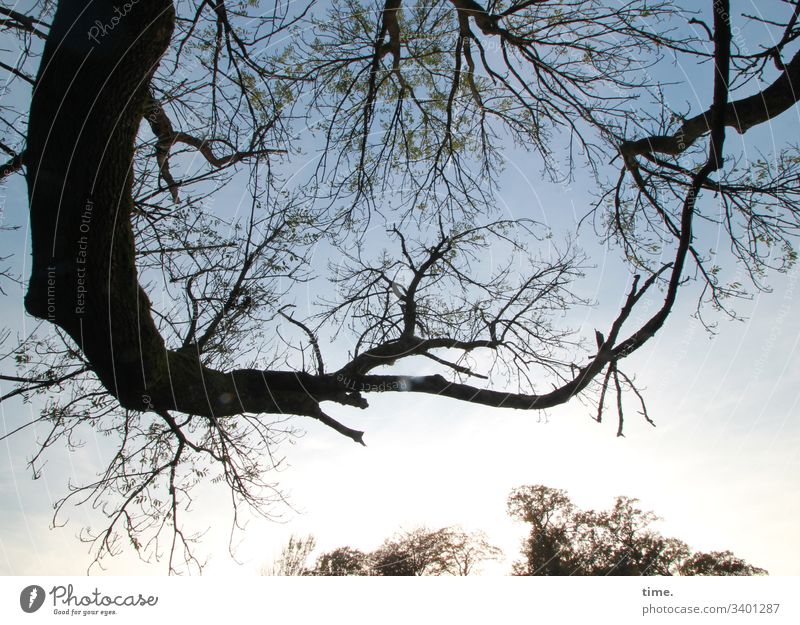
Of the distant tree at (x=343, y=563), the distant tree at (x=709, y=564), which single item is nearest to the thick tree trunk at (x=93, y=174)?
the distant tree at (x=343, y=563)

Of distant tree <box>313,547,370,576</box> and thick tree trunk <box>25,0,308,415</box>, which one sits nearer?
thick tree trunk <box>25,0,308,415</box>

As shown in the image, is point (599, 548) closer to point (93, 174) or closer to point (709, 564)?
point (709, 564)

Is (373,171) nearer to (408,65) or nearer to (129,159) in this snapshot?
(408,65)

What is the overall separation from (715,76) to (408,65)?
3.79 metres

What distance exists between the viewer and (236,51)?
4.82 metres

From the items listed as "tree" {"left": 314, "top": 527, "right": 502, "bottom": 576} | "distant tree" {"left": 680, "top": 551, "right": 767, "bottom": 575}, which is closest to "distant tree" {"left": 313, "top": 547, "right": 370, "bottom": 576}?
"tree" {"left": 314, "top": 527, "right": 502, "bottom": 576}

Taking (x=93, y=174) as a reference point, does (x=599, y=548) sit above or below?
below

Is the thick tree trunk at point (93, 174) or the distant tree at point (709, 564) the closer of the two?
the thick tree trunk at point (93, 174)

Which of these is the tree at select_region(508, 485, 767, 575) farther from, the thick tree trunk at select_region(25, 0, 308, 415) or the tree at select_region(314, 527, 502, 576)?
the thick tree trunk at select_region(25, 0, 308, 415)

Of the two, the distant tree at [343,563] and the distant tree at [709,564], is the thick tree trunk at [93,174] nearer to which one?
the distant tree at [343,563]

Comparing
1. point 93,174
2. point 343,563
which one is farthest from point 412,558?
point 93,174

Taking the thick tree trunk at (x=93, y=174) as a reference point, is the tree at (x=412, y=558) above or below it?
below

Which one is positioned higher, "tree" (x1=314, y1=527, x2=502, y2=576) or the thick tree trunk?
the thick tree trunk

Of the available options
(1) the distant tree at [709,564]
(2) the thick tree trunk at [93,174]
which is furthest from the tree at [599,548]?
(2) the thick tree trunk at [93,174]
